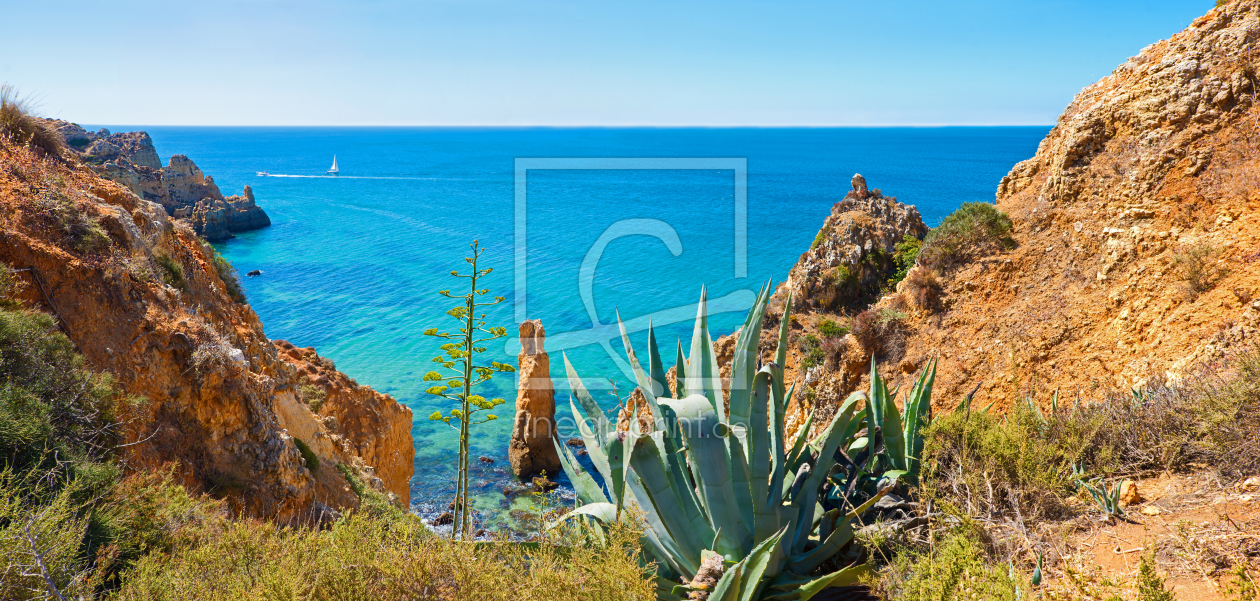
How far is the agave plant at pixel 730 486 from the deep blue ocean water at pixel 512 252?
0.86 metres

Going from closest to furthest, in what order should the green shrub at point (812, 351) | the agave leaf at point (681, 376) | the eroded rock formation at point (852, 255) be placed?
1. the agave leaf at point (681, 376)
2. the green shrub at point (812, 351)
3. the eroded rock formation at point (852, 255)

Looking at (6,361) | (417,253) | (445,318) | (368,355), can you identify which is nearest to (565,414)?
(368,355)

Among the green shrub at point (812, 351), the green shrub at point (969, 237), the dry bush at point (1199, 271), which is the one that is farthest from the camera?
the green shrub at point (812, 351)

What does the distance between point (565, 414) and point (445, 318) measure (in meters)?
14.0

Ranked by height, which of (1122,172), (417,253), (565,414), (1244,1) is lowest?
(565,414)

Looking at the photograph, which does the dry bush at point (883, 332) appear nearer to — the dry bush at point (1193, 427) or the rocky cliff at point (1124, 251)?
the rocky cliff at point (1124, 251)

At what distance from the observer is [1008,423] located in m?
3.98

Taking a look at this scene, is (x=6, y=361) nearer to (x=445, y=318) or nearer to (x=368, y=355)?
(x=368, y=355)

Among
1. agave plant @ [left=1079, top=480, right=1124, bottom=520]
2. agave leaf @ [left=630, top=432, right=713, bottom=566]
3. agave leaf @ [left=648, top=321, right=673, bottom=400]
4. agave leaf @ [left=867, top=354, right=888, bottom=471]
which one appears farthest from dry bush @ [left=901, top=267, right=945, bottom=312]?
agave leaf @ [left=630, top=432, right=713, bottom=566]

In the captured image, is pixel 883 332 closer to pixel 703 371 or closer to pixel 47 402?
pixel 703 371

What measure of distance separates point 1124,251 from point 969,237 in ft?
7.15

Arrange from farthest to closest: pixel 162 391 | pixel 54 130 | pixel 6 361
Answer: pixel 54 130, pixel 162 391, pixel 6 361

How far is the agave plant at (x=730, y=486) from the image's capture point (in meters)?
3.26

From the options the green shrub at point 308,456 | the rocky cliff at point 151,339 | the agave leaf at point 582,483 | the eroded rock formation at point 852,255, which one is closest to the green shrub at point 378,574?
the agave leaf at point 582,483
